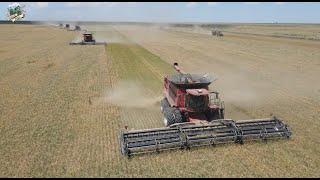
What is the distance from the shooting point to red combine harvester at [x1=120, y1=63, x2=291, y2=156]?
12.4 m

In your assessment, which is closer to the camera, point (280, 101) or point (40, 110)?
point (40, 110)

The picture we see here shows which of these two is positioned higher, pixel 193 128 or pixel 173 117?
pixel 173 117

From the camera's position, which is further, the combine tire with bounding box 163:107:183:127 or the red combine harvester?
the combine tire with bounding box 163:107:183:127

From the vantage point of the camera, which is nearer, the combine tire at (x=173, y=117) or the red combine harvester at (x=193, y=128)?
the red combine harvester at (x=193, y=128)

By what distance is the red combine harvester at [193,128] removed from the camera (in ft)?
40.7

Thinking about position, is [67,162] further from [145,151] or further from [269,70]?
[269,70]

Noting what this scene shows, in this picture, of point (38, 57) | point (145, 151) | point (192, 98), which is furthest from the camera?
point (38, 57)

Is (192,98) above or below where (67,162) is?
above

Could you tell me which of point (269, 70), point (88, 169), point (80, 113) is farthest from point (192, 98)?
point (269, 70)

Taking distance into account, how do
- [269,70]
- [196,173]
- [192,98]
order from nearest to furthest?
[196,173] → [192,98] → [269,70]

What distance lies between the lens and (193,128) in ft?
42.8

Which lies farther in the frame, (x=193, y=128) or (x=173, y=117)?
(x=173, y=117)

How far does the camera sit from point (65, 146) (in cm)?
1285

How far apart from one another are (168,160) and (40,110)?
8.81 metres
